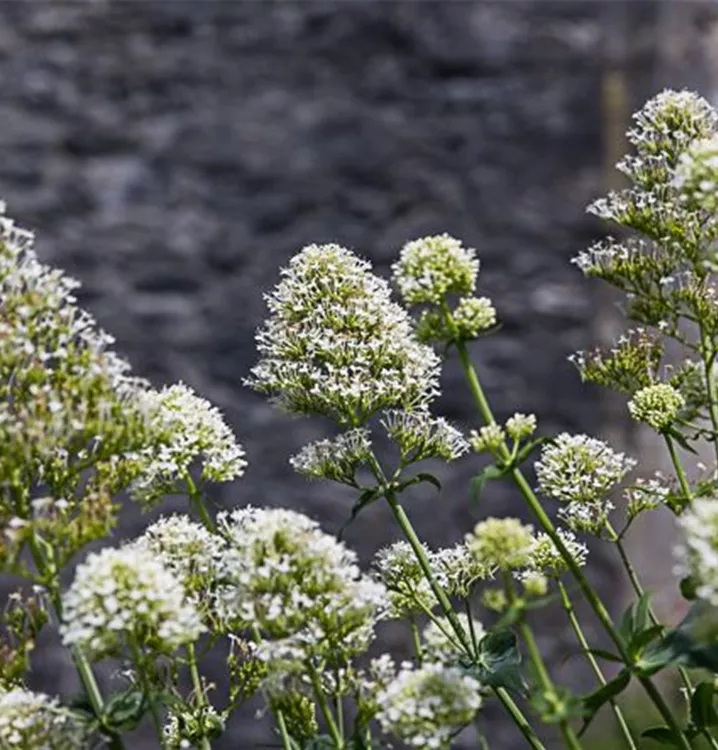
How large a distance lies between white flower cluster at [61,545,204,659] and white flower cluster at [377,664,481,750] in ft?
0.43

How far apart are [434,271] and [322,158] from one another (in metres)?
4.03

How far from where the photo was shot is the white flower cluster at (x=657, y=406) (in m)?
1.29

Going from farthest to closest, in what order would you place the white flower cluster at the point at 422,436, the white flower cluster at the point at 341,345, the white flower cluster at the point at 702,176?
the white flower cluster at the point at 422,436, the white flower cluster at the point at 341,345, the white flower cluster at the point at 702,176

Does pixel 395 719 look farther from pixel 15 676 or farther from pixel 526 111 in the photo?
pixel 526 111

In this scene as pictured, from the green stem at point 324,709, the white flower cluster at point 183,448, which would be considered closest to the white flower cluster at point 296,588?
the green stem at point 324,709

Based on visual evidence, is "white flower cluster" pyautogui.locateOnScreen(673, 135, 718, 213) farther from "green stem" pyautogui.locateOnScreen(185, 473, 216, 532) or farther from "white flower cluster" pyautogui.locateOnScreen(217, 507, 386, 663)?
"green stem" pyautogui.locateOnScreen(185, 473, 216, 532)

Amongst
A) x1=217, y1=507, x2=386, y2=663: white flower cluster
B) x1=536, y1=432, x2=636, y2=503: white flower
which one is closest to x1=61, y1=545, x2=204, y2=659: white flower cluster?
x1=217, y1=507, x2=386, y2=663: white flower cluster

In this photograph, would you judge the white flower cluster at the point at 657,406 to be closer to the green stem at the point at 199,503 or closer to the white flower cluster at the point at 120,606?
the green stem at the point at 199,503

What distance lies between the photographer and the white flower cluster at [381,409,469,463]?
1346 mm

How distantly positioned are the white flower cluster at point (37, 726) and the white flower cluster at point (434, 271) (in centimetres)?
37

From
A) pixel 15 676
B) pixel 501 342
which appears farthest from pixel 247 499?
pixel 15 676

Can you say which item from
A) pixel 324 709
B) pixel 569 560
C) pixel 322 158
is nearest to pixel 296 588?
pixel 324 709

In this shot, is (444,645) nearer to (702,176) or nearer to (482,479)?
(482,479)

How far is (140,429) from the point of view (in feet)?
3.52
